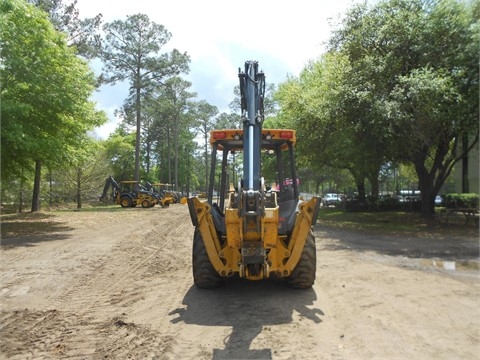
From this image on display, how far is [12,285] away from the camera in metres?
8.06

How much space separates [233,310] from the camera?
6312 millimetres

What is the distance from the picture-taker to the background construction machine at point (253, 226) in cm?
607

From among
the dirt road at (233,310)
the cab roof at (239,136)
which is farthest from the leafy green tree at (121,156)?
the cab roof at (239,136)

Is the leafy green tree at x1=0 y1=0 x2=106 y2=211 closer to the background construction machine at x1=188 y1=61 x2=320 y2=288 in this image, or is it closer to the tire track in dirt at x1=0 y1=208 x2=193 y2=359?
the tire track in dirt at x1=0 y1=208 x2=193 y2=359

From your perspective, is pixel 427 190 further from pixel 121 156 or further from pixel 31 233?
pixel 121 156

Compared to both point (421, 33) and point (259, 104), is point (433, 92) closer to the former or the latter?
point (421, 33)

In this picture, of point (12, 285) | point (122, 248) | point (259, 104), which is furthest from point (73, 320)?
point (122, 248)

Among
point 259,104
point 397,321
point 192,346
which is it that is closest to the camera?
point 192,346

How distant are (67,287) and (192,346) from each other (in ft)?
12.7

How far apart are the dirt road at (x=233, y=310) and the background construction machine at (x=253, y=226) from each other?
Answer: 0.46 m

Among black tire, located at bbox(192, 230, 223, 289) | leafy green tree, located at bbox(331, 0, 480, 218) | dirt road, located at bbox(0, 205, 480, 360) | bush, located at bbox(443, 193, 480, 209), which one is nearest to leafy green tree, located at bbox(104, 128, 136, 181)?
bush, located at bbox(443, 193, 480, 209)

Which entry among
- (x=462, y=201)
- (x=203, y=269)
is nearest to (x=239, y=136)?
→ (x=203, y=269)

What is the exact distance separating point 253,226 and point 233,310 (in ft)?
4.12

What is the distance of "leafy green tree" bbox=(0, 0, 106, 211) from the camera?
14.9 meters
